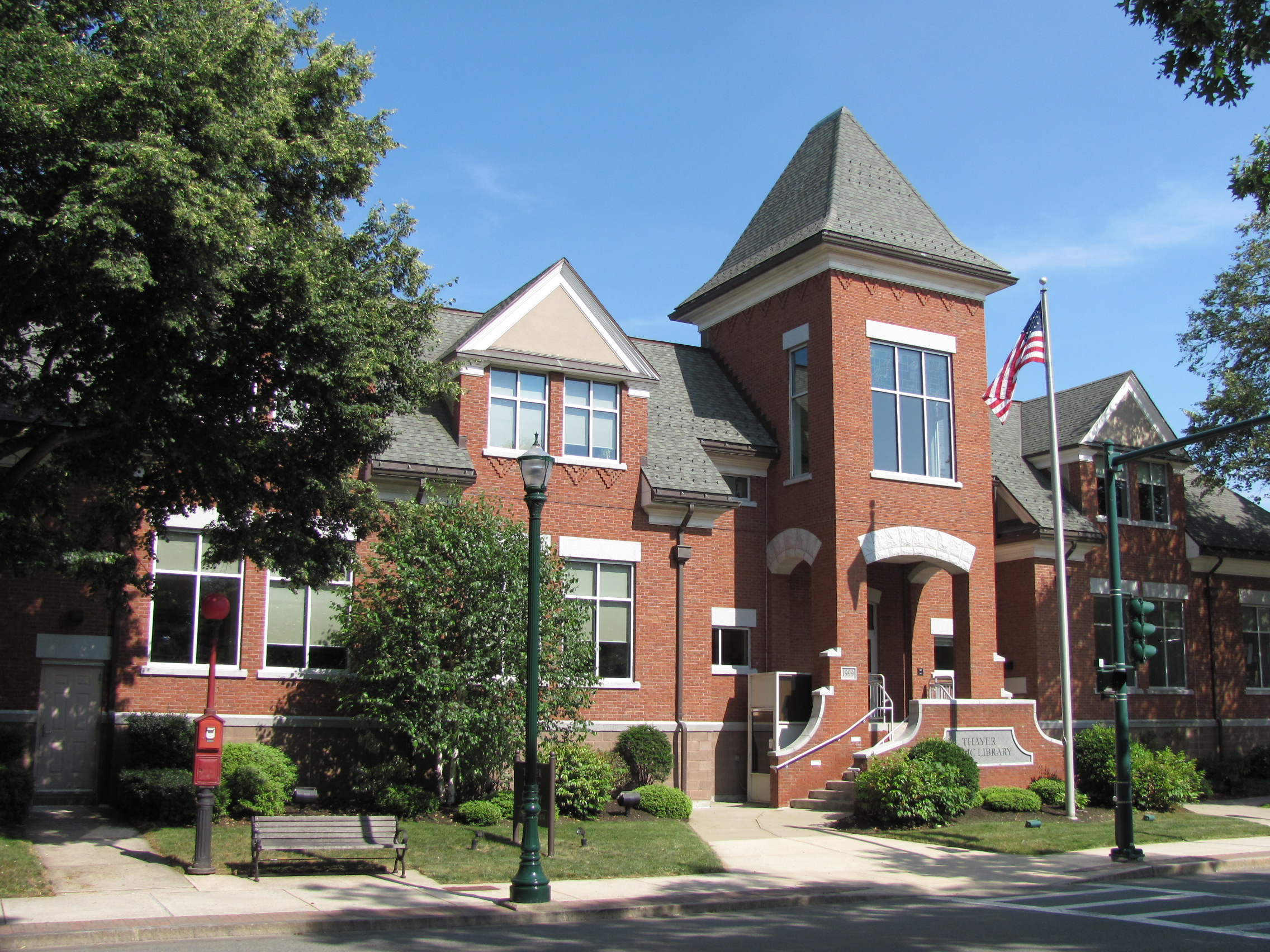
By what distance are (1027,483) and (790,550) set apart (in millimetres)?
7992

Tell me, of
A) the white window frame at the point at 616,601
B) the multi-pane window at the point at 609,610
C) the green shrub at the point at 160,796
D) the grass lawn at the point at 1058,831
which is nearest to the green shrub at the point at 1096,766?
the grass lawn at the point at 1058,831

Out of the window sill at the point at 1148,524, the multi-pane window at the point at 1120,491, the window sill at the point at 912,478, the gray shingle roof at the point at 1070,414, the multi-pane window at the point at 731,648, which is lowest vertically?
the multi-pane window at the point at 731,648

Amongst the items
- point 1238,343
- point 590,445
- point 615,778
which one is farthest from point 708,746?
point 1238,343

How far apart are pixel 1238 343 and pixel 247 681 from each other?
84.6ft

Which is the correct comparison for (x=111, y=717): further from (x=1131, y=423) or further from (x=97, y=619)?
(x=1131, y=423)

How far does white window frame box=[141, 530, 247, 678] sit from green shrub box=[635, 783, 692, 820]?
23.9 feet

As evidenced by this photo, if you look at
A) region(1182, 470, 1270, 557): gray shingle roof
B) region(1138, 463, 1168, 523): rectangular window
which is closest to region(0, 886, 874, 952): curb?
region(1138, 463, 1168, 523): rectangular window

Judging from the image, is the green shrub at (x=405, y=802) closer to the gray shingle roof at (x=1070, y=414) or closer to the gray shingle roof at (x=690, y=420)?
the gray shingle roof at (x=690, y=420)

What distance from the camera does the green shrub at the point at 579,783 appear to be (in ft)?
61.5

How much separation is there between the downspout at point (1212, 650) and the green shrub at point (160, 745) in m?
25.9

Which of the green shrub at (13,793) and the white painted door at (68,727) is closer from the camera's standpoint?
the green shrub at (13,793)

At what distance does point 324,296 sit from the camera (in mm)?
14430

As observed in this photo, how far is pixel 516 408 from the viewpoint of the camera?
891 inches

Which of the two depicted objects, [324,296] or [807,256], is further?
[807,256]
